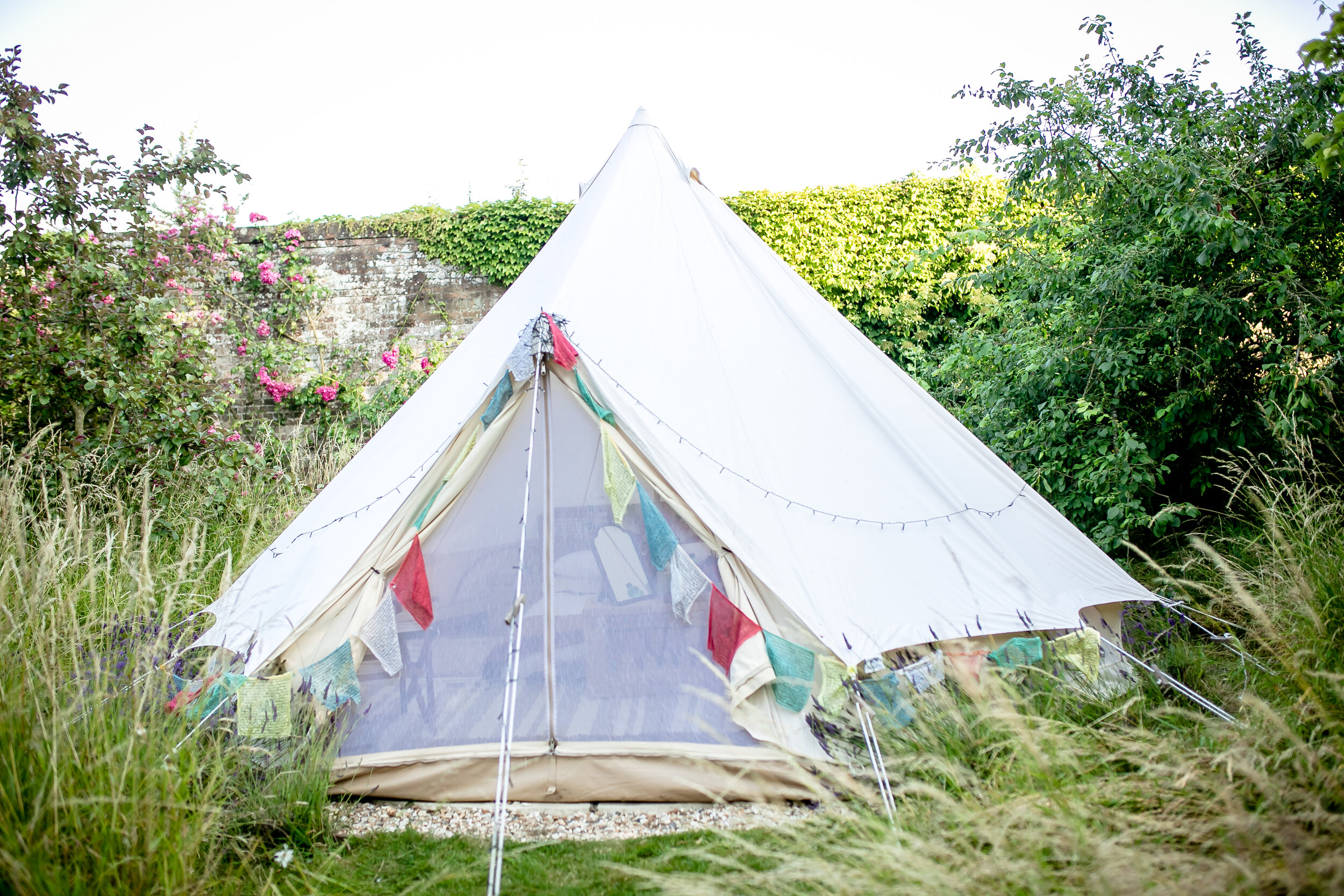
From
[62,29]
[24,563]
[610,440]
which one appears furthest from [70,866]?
[62,29]

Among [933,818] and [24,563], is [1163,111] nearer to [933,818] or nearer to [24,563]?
[933,818]

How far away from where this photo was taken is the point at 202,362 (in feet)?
13.0

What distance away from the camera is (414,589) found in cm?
231

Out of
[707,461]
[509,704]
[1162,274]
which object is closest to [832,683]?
[707,461]

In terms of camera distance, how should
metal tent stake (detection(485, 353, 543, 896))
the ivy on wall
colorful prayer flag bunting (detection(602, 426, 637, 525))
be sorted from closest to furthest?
metal tent stake (detection(485, 353, 543, 896))
colorful prayer flag bunting (detection(602, 426, 637, 525))
the ivy on wall

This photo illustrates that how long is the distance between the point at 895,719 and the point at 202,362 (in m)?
3.72

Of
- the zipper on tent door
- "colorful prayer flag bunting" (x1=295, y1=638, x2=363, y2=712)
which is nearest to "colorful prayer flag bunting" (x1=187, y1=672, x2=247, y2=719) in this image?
"colorful prayer flag bunting" (x1=295, y1=638, x2=363, y2=712)

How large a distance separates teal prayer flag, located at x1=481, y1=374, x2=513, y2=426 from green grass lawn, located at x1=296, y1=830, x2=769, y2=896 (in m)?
1.14

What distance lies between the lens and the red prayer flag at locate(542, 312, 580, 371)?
2.31 metres

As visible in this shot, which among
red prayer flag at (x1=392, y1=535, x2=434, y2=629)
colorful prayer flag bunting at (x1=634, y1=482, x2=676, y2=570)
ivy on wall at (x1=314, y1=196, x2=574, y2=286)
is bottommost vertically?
red prayer flag at (x1=392, y1=535, x2=434, y2=629)

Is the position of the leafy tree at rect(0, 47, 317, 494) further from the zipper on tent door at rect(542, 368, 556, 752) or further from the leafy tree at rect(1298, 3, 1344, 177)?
the leafy tree at rect(1298, 3, 1344, 177)

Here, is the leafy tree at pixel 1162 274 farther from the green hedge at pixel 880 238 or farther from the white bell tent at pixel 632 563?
the green hedge at pixel 880 238

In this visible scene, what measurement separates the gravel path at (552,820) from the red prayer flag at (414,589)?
508 millimetres

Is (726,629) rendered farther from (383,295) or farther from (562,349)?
(383,295)
